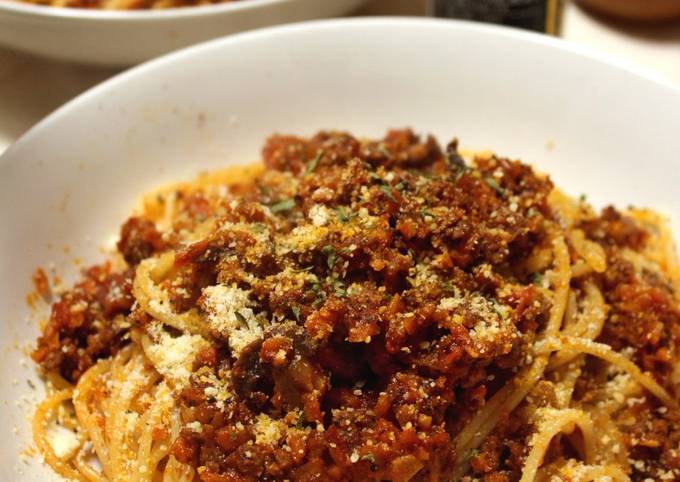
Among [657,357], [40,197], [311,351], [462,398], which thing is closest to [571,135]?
[657,357]

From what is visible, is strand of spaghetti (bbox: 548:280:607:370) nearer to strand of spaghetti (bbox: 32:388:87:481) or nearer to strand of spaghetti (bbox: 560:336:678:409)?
strand of spaghetti (bbox: 560:336:678:409)

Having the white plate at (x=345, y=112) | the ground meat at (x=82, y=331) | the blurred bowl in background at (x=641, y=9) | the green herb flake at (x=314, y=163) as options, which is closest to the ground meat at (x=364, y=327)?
the green herb flake at (x=314, y=163)

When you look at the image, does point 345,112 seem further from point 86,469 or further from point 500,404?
point 86,469

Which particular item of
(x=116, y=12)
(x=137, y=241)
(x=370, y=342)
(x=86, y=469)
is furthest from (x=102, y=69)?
(x=370, y=342)

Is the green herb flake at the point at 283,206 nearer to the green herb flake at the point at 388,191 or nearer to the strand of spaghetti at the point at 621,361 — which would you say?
the green herb flake at the point at 388,191

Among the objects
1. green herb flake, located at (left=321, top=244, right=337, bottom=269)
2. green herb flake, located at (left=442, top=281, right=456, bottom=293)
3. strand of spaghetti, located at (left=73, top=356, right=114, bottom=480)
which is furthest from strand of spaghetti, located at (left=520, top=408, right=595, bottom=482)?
strand of spaghetti, located at (left=73, top=356, right=114, bottom=480)

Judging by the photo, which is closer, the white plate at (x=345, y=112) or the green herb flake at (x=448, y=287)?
the green herb flake at (x=448, y=287)

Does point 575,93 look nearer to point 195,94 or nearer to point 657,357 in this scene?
point 657,357
